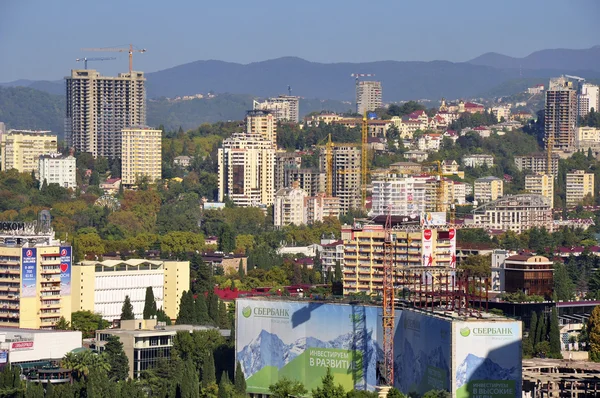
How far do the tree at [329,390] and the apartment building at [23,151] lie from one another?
222ft

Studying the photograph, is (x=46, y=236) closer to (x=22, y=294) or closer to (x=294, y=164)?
(x=22, y=294)

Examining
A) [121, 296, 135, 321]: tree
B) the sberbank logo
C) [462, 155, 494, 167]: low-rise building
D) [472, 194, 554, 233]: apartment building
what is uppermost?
[462, 155, 494, 167]: low-rise building

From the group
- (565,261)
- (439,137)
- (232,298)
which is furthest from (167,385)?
(439,137)

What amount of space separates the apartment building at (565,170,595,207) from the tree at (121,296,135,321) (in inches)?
2317

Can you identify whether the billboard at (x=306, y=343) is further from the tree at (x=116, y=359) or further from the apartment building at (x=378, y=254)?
the apartment building at (x=378, y=254)

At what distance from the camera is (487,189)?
100750mm

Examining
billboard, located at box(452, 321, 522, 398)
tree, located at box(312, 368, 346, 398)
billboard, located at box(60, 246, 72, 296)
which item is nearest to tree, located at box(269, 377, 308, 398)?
tree, located at box(312, 368, 346, 398)

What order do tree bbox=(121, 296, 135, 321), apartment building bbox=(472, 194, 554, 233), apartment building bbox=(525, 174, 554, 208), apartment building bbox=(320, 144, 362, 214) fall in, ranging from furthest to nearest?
apartment building bbox=(525, 174, 554, 208), apartment building bbox=(320, 144, 362, 214), apartment building bbox=(472, 194, 554, 233), tree bbox=(121, 296, 135, 321)

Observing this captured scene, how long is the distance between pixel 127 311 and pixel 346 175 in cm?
5110

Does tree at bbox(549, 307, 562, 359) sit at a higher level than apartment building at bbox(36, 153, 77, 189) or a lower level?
lower

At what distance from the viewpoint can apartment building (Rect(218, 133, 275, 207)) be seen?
313 ft

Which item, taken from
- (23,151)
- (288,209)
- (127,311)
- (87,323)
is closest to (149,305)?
(127,311)

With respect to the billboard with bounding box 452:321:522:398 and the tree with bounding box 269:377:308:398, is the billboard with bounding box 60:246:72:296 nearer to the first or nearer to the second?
the tree with bounding box 269:377:308:398

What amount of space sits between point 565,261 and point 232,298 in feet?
60.7
